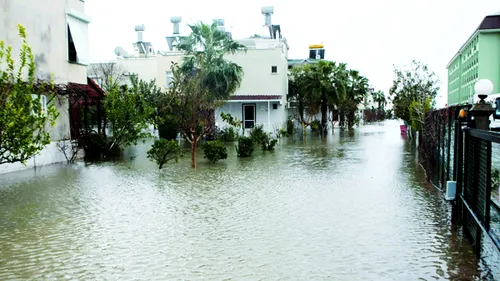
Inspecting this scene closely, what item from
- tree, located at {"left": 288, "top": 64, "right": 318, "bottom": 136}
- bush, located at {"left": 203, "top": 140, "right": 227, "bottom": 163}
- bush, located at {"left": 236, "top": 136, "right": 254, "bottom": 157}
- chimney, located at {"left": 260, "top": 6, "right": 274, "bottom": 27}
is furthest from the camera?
chimney, located at {"left": 260, "top": 6, "right": 274, "bottom": 27}

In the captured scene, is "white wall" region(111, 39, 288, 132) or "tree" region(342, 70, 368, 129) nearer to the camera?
"white wall" region(111, 39, 288, 132)

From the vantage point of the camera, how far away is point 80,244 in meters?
7.15

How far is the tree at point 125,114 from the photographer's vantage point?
19.3m

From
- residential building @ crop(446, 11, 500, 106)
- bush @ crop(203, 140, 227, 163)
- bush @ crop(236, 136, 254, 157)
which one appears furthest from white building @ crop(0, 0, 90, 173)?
residential building @ crop(446, 11, 500, 106)

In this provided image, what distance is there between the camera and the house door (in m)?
38.2

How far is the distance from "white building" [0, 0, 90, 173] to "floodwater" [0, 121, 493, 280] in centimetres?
399

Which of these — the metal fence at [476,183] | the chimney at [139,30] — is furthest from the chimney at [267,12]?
the metal fence at [476,183]

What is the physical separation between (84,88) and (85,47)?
163 centimetres

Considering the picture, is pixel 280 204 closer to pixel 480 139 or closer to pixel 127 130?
pixel 480 139

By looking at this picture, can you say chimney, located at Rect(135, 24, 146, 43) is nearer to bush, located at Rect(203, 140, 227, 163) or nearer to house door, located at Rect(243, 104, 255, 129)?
house door, located at Rect(243, 104, 255, 129)

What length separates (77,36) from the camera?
1927 centimetres

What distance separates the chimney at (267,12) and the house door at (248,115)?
15.5 m

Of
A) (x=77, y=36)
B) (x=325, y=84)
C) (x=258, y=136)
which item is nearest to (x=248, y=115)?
(x=325, y=84)

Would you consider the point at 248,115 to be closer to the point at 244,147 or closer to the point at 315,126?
the point at 315,126
